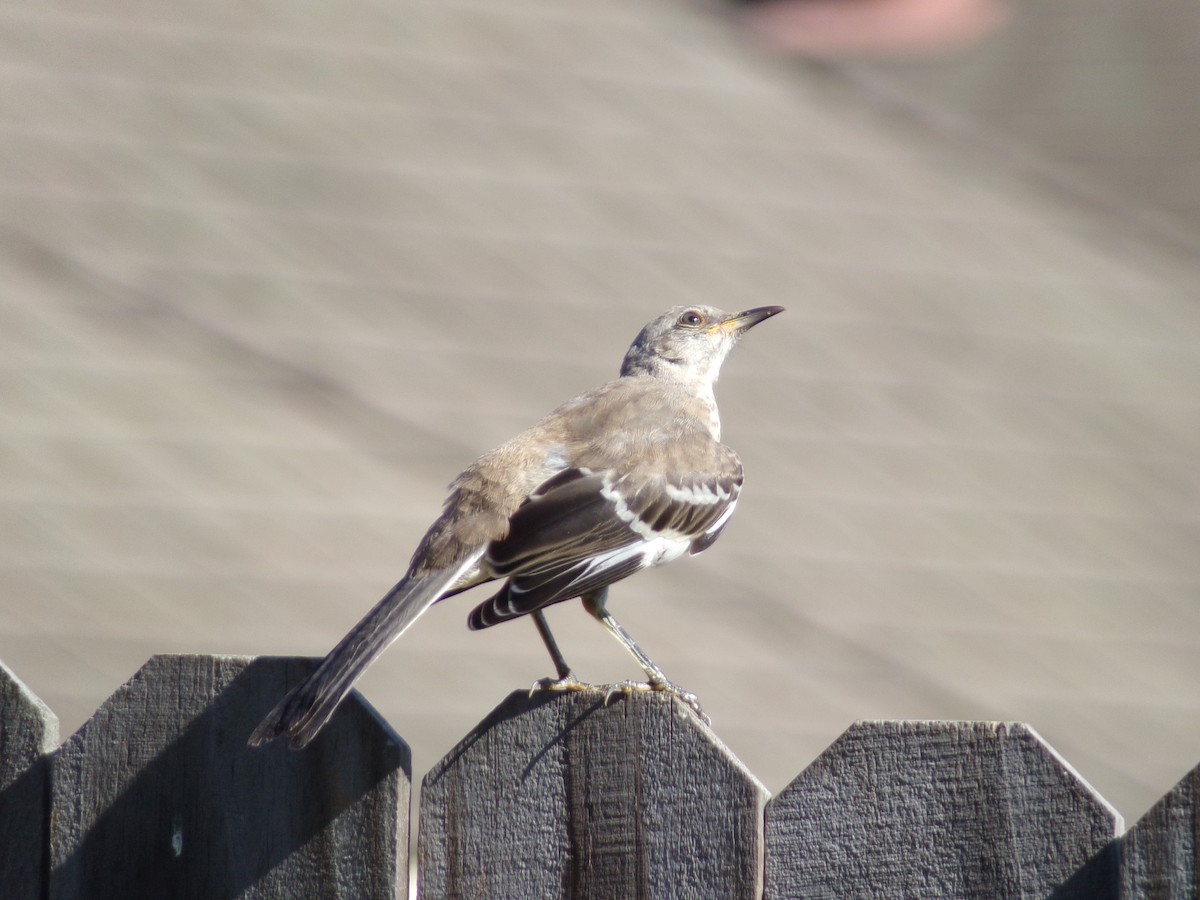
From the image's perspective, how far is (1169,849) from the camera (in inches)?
92.7

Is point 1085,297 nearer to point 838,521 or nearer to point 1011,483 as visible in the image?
point 1011,483

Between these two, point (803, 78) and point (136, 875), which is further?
point (803, 78)

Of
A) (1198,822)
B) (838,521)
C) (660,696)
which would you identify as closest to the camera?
(1198,822)

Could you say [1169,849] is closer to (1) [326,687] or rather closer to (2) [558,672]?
(1) [326,687]

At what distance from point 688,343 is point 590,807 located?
3136 mm

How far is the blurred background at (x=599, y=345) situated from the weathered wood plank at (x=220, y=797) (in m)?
2.43

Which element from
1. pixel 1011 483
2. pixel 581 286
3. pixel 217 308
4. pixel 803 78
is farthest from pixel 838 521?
pixel 803 78

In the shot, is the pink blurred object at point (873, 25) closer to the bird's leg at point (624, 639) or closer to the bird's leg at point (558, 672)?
the bird's leg at point (624, 639)

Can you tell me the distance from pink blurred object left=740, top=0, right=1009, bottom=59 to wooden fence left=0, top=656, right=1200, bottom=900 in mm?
7960

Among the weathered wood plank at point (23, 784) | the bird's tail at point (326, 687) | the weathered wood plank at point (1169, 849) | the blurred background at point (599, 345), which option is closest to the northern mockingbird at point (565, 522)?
the bird's tail at point (326, 687)

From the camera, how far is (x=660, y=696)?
268 centimetres

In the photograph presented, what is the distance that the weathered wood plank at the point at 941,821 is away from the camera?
2.44m

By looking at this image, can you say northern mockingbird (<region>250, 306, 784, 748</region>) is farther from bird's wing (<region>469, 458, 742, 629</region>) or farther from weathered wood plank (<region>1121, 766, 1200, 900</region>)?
weathered wood plank (<region>1121, 766, 1200, 900</region>)

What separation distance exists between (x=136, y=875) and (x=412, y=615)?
0.75 m
